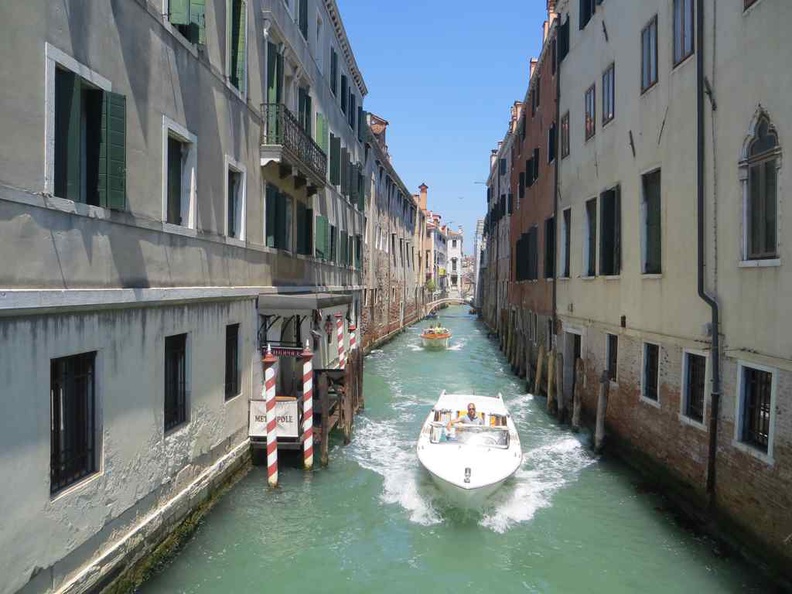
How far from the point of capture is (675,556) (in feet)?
24.4

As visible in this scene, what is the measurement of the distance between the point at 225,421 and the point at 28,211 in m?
5.09

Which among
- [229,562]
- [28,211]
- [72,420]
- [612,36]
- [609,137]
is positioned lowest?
[229,562]

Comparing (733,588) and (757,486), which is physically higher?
(757,486)

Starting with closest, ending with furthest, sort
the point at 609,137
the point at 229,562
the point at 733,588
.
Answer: the point at 733,588 < the point at 229,562 < the point at 609,137

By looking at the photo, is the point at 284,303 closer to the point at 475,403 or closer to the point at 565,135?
the point at 475,403

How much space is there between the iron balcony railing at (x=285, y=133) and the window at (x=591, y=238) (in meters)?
6.07

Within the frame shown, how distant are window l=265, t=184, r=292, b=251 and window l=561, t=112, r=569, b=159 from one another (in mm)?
7201

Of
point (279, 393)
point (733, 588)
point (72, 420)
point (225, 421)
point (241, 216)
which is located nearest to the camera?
point (72, 420)

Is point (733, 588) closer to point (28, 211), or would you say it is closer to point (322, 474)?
point (322, 474)

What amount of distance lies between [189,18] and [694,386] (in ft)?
27.1

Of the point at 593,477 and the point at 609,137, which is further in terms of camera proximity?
the point at 609,137

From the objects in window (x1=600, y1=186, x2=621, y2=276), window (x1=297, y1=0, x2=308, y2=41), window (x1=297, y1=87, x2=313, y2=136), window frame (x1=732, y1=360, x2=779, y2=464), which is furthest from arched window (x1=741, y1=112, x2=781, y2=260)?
window (x1=297, y1=0, x2=308, y2=41)

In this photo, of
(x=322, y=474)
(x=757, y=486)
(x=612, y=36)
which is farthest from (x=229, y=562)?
(x=612, y=36)

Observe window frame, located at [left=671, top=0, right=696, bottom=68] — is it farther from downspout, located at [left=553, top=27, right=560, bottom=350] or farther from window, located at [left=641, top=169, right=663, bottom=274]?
downspout, located at [left=553, top=27, right=560, bottom=350]
